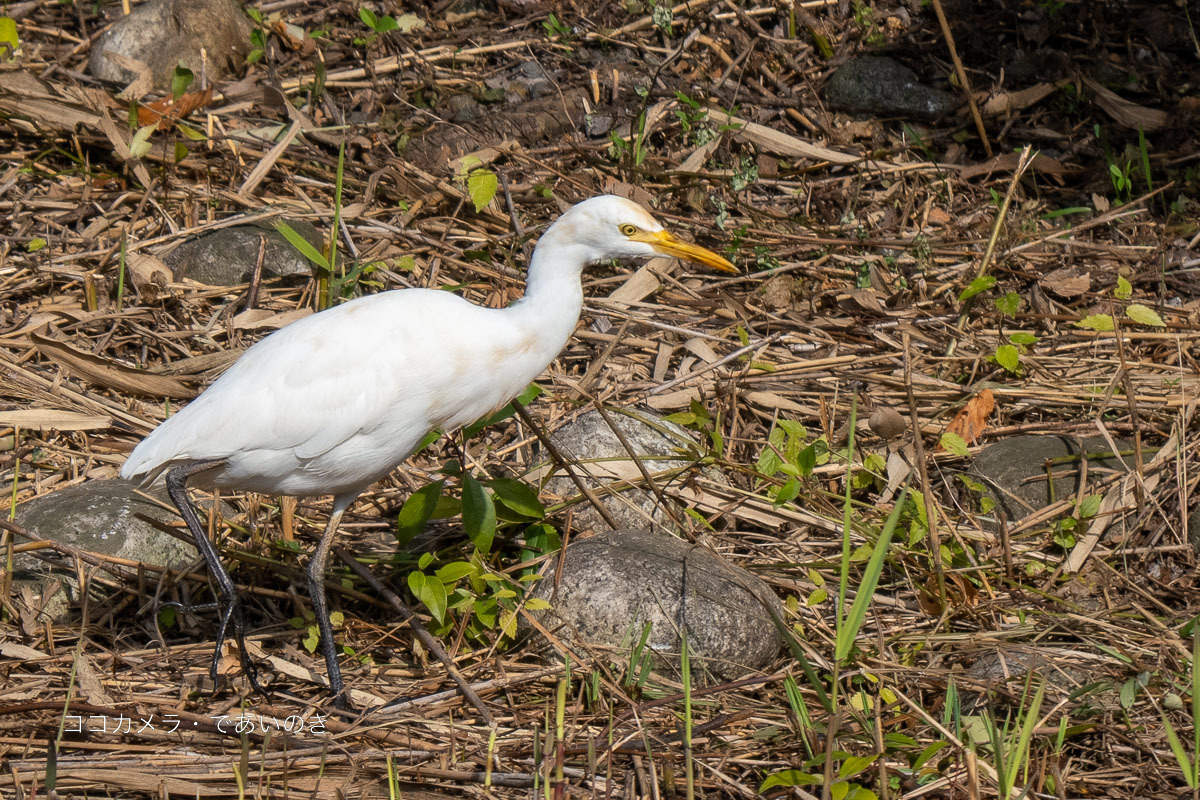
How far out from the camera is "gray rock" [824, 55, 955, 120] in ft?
22.4

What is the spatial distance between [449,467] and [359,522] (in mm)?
724

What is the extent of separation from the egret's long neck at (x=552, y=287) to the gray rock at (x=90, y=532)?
150 cm

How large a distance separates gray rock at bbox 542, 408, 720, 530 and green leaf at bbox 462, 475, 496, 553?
0.53 m

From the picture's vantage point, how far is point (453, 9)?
7.48m

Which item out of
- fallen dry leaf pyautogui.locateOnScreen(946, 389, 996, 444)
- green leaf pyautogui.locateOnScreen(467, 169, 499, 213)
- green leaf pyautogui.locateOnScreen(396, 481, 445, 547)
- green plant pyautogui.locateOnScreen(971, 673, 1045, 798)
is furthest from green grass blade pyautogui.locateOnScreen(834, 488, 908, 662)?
green leaf pyautogui.locateOnScreen(467, 169, 499, 213)

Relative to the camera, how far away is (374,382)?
364cm

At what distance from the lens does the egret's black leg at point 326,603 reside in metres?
3.74

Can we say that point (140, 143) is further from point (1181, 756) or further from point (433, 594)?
point (1181, 756)

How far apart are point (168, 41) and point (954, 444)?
482 cm

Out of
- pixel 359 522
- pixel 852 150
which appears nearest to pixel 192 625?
pixel 359 522

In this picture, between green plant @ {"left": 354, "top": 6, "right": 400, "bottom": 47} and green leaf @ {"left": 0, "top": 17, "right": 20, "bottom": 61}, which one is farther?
green plant @ {"left": 354, "top": 6, "right": 400, "bottom": 47}

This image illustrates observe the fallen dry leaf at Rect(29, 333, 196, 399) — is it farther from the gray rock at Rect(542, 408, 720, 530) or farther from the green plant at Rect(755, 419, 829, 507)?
the green plant at Rect(755, 419, 829, 507)

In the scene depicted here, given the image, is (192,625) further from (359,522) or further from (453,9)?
(453,9)

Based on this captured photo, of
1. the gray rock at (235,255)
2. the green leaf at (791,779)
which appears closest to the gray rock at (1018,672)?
the green leaf at (791,779)
